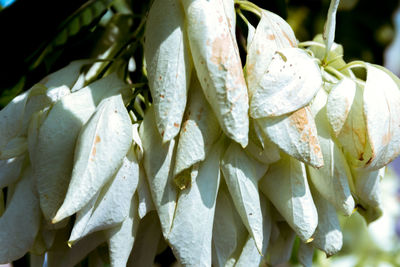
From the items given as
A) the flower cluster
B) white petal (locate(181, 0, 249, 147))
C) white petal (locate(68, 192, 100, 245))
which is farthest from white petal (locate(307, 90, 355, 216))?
white petal (locate(68, 192, 100, 245))

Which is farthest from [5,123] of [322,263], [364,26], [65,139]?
[364,26]

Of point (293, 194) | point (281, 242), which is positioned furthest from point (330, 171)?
point (281, 242)

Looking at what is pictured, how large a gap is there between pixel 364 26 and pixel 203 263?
1.05 m

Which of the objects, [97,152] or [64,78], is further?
[64,78]

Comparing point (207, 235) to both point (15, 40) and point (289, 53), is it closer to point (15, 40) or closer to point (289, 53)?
point (289, 53)

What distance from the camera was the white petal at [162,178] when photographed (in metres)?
0.51

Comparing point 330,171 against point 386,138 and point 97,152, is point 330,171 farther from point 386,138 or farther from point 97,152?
point 97,152

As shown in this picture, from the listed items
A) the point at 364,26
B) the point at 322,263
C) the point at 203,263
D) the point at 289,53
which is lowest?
the point at 322,263

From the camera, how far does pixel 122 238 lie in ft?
1.73

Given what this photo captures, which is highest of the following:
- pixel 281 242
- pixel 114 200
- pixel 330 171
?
pixel 114 200

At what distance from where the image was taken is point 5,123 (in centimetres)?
57

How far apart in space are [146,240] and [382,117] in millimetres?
258

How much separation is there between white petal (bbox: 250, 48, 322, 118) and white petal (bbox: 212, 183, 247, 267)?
10cm

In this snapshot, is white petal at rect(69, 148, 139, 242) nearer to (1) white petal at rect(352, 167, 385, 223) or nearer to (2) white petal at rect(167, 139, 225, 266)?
(2) white petal at rect(167, 139, 225, 266)
